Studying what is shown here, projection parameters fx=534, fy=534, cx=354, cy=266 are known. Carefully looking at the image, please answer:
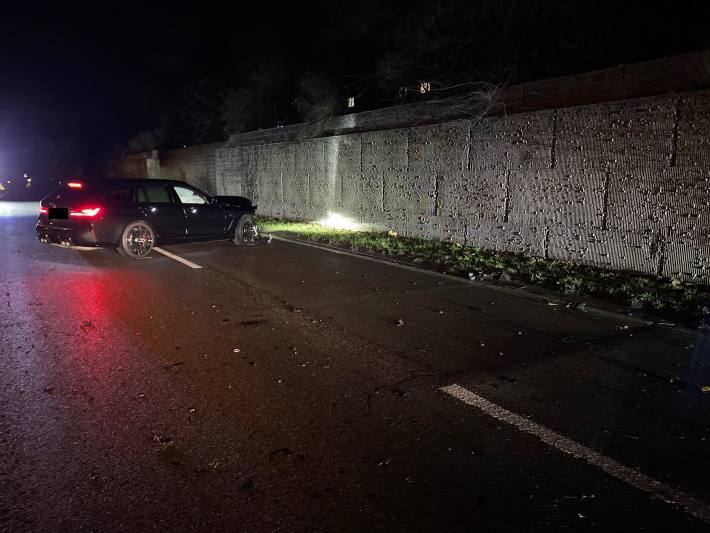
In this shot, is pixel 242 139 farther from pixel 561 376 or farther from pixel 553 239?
pixel 561 376

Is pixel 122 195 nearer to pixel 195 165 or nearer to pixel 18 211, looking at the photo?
pixel 18 211

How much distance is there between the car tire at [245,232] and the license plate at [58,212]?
342 centimetres

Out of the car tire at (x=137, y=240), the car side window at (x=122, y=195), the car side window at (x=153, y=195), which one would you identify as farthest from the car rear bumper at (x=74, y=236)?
the car side window at (x=153, y=195)

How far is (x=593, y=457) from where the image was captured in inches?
131

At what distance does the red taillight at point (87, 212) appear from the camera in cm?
978

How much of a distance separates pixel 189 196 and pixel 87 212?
211 cm

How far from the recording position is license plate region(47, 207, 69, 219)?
993 cm

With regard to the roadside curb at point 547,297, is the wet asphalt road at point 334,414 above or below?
below

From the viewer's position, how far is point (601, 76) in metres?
9.21

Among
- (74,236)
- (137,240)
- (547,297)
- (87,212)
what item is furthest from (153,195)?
(547,297)

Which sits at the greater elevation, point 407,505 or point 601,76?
point 601,76

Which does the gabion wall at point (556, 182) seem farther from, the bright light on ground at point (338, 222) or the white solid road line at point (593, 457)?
the white solid road line at point (593, 457)

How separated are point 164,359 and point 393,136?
9.77m

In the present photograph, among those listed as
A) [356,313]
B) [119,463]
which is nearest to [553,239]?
[356,313]
